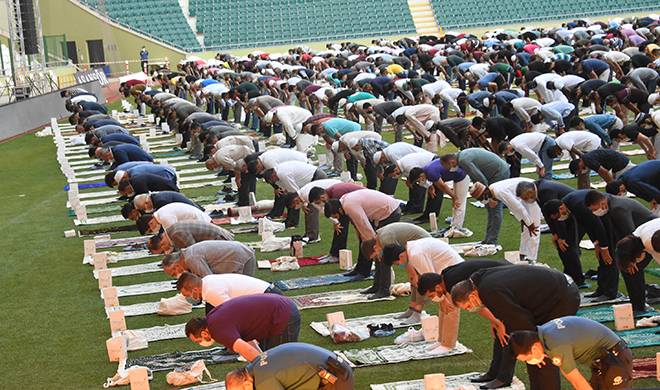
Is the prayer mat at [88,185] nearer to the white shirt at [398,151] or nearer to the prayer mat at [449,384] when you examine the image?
the white shirt at [398,151]

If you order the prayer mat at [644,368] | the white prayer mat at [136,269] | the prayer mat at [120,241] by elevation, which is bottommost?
the prayer mat at [120,241]

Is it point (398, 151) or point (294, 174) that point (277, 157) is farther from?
point (398, 151)

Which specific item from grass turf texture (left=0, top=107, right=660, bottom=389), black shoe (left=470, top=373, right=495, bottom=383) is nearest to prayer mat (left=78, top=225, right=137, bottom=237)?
grass turf texture (left=0, top=107, right=660, bottom=389)

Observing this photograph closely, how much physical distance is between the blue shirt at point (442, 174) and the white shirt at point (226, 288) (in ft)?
19.5

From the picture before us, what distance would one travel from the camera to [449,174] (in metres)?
15.6

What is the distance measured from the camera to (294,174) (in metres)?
16.5

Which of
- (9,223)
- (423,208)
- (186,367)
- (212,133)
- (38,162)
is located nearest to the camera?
(186,367)

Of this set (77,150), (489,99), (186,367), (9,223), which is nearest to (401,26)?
(77,150)

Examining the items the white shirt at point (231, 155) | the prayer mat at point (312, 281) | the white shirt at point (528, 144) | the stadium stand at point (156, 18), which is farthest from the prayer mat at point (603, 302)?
the stadium stand at point (156, 18)

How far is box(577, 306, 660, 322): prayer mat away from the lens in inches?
440

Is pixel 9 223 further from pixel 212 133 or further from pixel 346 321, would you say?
pixel 346 321

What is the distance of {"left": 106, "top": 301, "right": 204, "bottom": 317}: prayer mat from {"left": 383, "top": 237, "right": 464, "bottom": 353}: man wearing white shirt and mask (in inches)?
136

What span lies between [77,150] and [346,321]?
18.7m

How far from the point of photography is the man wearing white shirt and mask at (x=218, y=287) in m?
9.84
